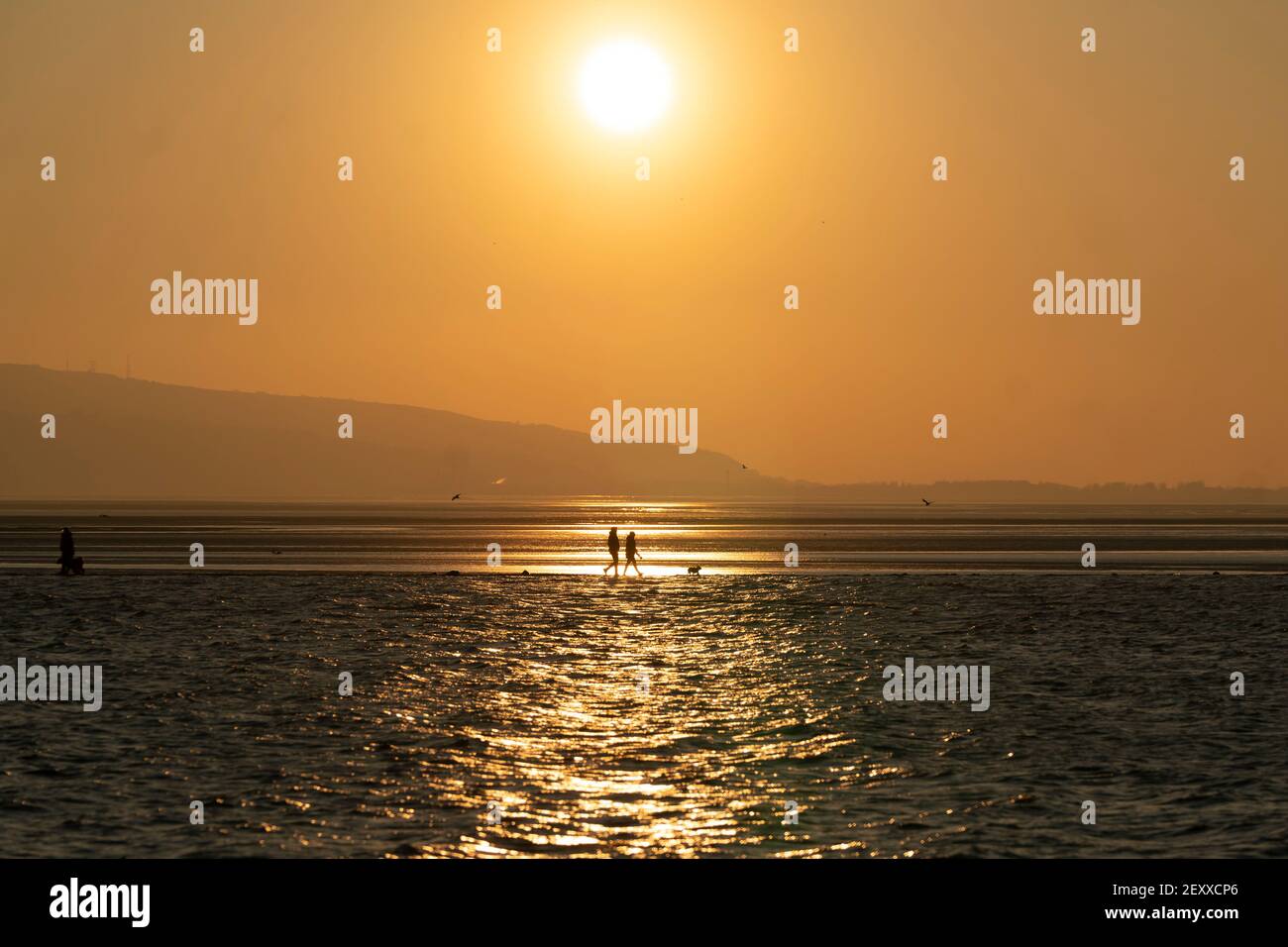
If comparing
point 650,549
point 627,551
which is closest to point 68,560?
point 627,551

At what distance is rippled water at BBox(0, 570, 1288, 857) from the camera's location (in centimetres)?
1933

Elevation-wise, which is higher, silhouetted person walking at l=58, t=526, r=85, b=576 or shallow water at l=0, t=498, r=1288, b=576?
silhouetted person walking at l=58, t=526, r=85, b=576

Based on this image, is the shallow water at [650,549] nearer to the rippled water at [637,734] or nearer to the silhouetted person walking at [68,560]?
the silhouetted person walking at [68,560]

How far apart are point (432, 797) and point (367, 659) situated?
16749mm

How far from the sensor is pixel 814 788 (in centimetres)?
2233

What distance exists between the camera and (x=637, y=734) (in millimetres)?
26656

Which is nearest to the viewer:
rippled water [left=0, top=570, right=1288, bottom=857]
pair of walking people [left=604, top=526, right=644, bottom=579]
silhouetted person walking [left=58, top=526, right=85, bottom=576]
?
rippled water [left=0, top=570, right=1288, bottom=857]

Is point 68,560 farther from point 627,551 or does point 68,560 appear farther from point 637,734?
point 637,734

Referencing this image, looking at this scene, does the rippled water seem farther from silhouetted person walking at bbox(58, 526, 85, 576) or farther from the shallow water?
the shallow water

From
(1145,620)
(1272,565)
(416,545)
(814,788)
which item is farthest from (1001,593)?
(416,545)

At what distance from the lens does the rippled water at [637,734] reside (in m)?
19.3

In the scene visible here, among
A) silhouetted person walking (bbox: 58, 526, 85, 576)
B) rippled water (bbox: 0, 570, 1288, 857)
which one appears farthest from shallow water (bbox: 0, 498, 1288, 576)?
rippled water (bbox: 0, 570, 1288, 857)

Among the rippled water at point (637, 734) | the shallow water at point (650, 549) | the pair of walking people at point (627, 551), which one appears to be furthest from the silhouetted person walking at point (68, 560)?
the pair of walking people at point (627, 551)
